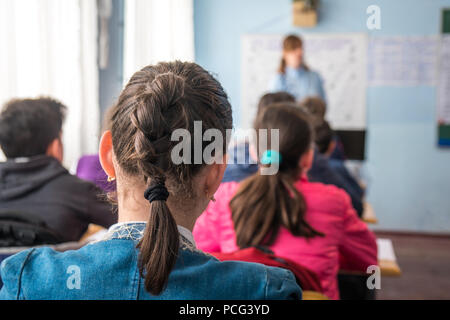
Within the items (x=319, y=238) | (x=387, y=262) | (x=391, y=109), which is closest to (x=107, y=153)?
(x=319, y=238)

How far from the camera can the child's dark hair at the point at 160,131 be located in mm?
646

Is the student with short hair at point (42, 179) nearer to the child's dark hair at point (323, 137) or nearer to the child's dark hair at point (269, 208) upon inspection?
the child's dark hair at point (269, 208)

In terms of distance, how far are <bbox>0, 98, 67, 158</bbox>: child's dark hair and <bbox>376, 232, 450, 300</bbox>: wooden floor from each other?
1968 mm

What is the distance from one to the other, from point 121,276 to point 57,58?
9.40ft

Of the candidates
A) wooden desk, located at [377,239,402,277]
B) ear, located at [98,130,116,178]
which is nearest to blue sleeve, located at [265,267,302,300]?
ear, located at [98,130,116,178]

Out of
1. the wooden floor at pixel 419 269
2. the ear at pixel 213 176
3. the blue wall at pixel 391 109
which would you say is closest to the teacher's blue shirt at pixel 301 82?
the blue wall at pixel 391 109

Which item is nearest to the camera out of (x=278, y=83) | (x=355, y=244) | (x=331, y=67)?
(x=355, y=244)

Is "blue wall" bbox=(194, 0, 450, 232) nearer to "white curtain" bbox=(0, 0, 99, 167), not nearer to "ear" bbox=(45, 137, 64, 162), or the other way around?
"white curtain" bbox=(0, 0, 99, 167)

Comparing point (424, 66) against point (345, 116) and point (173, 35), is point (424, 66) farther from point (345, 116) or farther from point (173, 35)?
point (173, 35)

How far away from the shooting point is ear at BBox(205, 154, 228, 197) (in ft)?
2.43

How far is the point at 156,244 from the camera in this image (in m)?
0.65

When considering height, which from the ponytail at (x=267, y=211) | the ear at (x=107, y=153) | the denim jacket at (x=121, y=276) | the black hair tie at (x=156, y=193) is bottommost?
the ponytail at (x=267, y=211)

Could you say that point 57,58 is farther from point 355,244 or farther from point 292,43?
point 355,244
